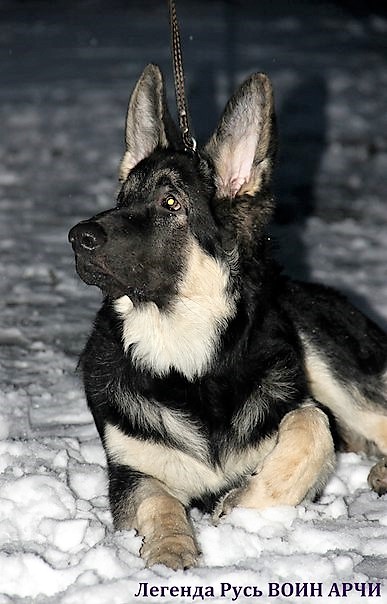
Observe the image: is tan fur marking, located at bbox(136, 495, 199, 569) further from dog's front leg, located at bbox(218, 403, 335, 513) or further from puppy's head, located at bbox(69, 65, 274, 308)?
puppy's head, located at bbox(69, 65, 274, 308)

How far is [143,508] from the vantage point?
3.75 m

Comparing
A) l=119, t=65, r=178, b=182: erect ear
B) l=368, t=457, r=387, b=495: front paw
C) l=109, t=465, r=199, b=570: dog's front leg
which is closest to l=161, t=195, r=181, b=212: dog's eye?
l=119, t=65, r=178, b=182: erect ear

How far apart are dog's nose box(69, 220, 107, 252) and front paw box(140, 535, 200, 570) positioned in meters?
1.10

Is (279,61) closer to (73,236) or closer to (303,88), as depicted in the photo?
(303,88)

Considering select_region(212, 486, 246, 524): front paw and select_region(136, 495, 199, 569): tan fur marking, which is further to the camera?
select_region(212, 486, 246, 524): front paw

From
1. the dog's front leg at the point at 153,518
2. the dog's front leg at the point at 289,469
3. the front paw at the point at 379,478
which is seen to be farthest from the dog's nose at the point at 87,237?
the front paw at the point at 379,478

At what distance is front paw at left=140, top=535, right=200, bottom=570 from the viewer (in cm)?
345

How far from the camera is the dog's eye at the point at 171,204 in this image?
13.1 ft

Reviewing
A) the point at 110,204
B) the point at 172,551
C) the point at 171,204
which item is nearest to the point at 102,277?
the point at 171,204

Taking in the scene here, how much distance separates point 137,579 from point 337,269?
172 inches

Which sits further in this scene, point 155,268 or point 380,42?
point 380,42

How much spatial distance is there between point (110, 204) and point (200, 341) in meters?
4.89

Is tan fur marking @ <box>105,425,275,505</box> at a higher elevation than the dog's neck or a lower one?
lower

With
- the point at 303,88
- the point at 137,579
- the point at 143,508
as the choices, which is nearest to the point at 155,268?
the point at 143,508
